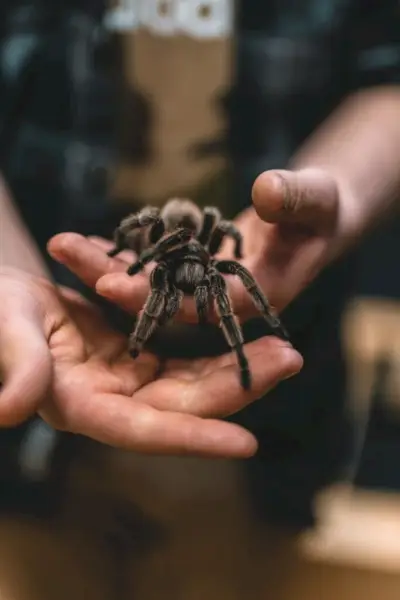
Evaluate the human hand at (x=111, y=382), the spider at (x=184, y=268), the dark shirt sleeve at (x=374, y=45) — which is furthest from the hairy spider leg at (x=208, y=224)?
the dark shirt sleeve at (x=374, y=45)

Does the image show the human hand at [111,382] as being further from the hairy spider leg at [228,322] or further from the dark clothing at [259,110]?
the dark clothing at [259,110]

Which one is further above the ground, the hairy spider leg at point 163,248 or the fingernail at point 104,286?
the hairy spider leg at point 163,248

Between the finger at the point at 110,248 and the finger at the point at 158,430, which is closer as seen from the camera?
the finger at the point at 158,430

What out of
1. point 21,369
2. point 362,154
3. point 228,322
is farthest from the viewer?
point 362,154

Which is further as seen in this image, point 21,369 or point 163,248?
point 163,248

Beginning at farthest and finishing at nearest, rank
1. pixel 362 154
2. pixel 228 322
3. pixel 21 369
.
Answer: pixel 362 154, pixel 228 322, pixel 21 369

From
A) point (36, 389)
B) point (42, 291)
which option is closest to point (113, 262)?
point (42, 291)

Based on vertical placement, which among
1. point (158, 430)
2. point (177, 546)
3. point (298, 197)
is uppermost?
point (298, 197)

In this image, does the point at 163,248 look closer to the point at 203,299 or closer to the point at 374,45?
the point at 203,299

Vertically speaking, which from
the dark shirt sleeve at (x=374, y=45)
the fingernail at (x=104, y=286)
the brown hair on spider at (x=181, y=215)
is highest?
the dark shirt sleeve at (x=374, y=45)

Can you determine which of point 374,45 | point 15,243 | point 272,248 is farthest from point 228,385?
point 374,45
